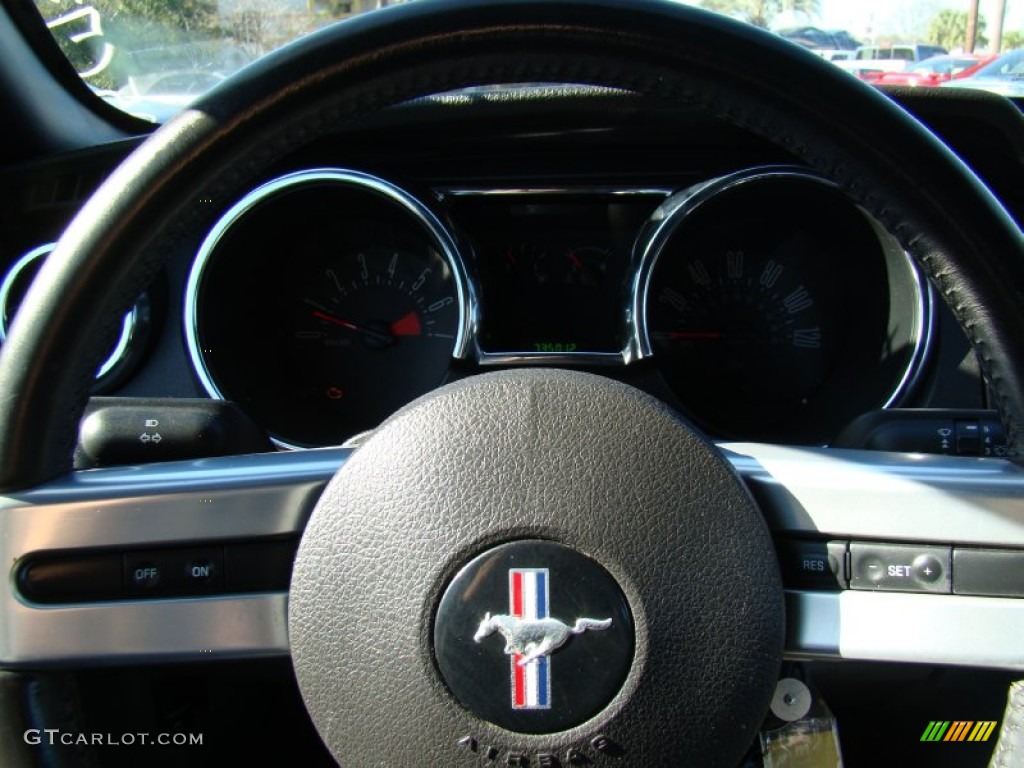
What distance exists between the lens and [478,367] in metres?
2.56

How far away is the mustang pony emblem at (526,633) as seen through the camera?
1.02 metres

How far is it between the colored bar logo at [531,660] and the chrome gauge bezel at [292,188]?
5.06ft

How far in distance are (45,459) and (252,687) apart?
54 centimetres

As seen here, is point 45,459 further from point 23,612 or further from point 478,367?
point 478,367

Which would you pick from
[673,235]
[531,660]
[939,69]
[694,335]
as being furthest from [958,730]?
[939,69]

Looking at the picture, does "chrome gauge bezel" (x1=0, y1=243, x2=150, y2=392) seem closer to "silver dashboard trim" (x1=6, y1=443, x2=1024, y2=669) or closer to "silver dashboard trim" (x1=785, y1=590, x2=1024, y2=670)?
"silver dashboard trim" (x1=6, y1=443, x2=1024, y2=669)

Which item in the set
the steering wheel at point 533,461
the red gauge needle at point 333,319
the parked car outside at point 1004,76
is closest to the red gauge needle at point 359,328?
the red gauge needle at point 333,319

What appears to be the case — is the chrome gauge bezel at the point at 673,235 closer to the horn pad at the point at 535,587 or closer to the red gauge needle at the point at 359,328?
the red gauge needle at the point at 359,328

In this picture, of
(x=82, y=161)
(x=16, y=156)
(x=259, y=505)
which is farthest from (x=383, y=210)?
(x=259, y=505)

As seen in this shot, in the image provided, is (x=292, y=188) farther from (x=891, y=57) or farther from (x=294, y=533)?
(x=294, y=533)

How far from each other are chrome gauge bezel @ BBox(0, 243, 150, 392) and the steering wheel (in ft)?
4.90

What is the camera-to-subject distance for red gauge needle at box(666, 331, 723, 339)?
9.53 ft

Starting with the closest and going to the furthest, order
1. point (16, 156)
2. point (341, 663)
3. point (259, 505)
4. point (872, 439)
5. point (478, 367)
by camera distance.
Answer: point (341, 663), point (259, 505), point (872, 439), point (478, 367), point (16, 156)

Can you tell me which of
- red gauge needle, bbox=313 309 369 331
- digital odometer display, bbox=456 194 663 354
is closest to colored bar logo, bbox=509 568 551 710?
digital odometer display, bbox=456 194 663 354
